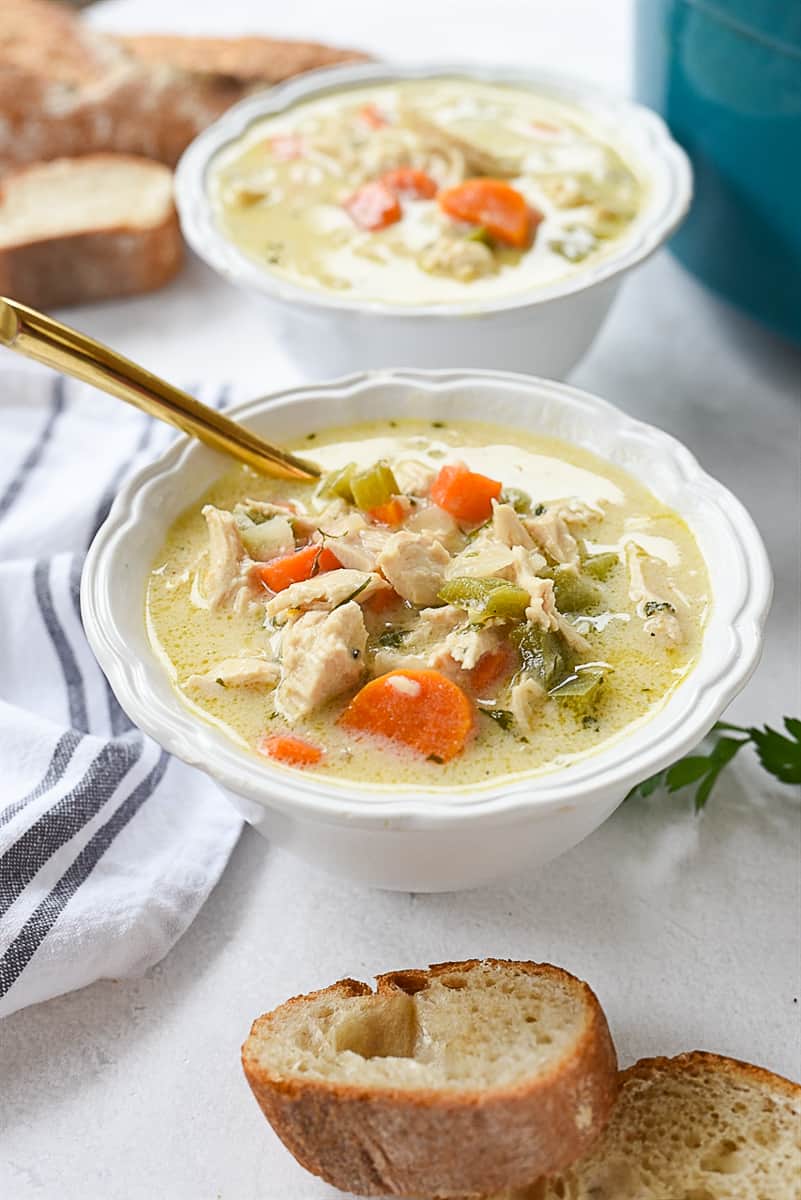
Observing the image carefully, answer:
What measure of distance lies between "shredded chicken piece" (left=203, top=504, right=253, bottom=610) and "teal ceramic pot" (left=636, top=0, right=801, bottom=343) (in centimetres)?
186

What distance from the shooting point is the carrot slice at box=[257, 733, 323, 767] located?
2.34 m

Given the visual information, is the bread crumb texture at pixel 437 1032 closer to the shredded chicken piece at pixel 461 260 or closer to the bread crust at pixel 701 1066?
the bread crust at pixel 701 1066

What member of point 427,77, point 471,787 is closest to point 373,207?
point 427,77

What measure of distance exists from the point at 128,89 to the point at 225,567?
2826 mm

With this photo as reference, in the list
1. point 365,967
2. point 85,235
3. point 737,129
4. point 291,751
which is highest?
point 737,129

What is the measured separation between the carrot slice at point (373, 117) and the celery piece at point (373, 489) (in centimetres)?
187

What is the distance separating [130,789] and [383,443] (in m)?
0.91

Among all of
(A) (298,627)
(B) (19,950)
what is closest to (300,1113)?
(B) (19,950)

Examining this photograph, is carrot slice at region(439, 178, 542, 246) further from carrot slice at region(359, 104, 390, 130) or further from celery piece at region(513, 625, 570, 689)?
celery piece at region(513, 625, 570, 689)

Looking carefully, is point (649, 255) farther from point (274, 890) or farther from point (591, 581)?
point (274, 890)

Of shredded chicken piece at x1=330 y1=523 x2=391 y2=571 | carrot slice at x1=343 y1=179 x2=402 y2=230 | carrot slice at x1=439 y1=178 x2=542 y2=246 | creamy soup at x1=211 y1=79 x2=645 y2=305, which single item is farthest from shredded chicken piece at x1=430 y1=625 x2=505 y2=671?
carrot slice at x1=343 y1=179 x2=402 y2=230

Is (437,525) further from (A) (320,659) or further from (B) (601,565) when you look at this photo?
(A) (320,659)

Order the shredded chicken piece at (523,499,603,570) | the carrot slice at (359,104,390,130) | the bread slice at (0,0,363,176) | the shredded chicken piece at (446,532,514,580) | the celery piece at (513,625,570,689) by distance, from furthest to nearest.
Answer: the bread slice at (0,0,363,176) → the carrot slice at (359,104,390,130) → the shredded chicken piece at (523,499,603,570) → the shredded chicken piece at (446,532,514,580) → the celery piece at (513,625,570,689)

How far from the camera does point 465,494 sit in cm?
277
